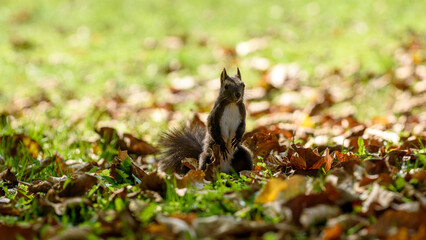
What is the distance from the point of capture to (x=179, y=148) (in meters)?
3.25

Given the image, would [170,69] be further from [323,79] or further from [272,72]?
[323,79]

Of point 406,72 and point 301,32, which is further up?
point 301,32

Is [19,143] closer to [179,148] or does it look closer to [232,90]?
[179,148]

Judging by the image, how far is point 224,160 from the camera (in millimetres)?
2992

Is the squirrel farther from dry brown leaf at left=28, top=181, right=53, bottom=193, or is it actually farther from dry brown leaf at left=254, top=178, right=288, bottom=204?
dry brown leaf at left=254, top=178, right=288, bottom=204

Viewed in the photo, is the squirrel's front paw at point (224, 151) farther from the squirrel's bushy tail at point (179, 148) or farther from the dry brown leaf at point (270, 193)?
the dry brown leaf at point (270, 193)

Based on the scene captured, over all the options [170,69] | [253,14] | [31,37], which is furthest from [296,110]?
[31,37]

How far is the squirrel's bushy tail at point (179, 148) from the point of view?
321 cm

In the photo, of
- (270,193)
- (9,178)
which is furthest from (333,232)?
(9,178)

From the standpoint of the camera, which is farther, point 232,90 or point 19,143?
point 19,143

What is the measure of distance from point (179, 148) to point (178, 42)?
5.70 metres

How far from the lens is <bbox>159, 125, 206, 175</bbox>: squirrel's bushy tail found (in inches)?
127

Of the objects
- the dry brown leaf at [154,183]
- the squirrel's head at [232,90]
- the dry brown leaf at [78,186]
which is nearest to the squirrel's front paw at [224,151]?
the squirrel's head at [232,90]

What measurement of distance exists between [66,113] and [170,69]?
6.37 feet
